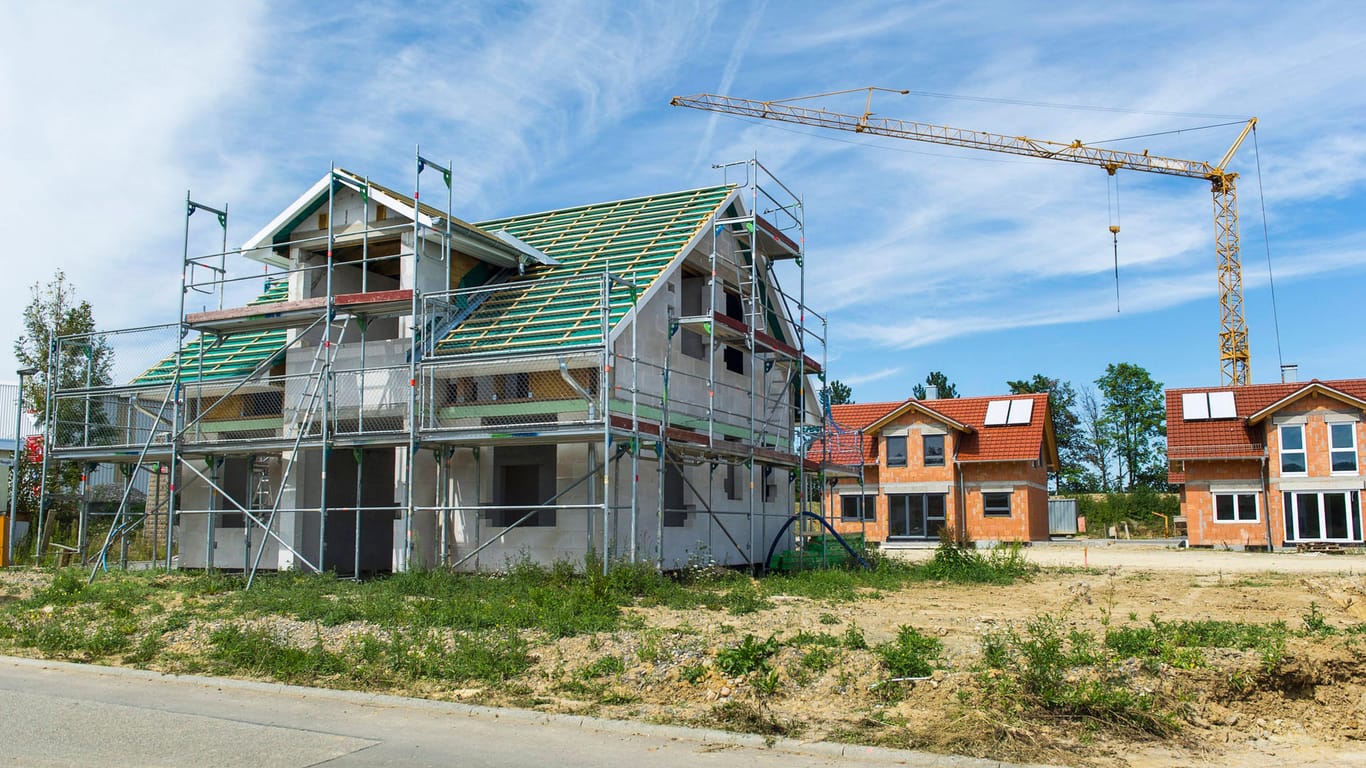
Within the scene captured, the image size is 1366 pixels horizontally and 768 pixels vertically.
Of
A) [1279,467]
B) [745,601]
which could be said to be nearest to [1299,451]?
[1279,467]

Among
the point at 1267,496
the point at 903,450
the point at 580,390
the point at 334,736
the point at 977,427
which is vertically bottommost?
the point at 334,736

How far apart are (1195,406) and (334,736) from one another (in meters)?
40.0

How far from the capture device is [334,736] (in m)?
8.94

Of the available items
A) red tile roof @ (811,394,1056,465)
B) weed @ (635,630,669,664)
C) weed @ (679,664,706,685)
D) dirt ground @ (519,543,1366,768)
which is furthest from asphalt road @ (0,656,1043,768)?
red tile roof @ (811,394,1056,465)

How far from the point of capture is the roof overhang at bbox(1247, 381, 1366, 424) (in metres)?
37.1

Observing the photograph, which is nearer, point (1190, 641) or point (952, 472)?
point (1190, 641)

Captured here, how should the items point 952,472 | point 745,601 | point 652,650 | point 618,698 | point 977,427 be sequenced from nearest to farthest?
point 618,698, point 652,650, point 745,601, point 952,472, point 977,427

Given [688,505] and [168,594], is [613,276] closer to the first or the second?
[688,505]

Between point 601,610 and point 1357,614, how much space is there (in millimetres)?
11049

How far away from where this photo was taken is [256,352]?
2350cm

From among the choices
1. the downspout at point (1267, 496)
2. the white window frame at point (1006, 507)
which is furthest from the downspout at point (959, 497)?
the downspout at point (1267, 496)

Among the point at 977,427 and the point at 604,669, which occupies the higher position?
the point at 977,427

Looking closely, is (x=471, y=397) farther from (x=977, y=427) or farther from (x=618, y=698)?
(x=977, y=427)

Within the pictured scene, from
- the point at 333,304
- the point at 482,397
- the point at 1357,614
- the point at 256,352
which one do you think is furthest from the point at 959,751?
the point at 256,352
